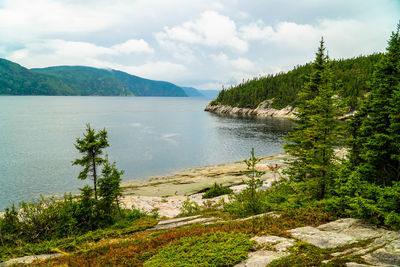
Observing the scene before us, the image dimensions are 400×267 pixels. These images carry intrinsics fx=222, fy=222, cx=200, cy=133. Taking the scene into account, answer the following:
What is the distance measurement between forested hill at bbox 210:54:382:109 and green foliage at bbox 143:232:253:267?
399ft

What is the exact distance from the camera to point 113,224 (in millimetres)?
17594

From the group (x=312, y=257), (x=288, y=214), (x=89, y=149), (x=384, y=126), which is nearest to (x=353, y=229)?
(x=312, y=257)

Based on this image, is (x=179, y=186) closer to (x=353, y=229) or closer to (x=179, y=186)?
(x=179, y=186)

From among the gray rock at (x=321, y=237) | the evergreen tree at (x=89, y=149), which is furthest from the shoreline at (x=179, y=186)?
the gray rock at (x=321, y=237)

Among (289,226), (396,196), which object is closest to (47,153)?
(289,226)

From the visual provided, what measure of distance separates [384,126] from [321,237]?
7350mm

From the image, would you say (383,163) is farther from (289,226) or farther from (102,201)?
(102,201)

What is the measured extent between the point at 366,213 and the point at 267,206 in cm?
588

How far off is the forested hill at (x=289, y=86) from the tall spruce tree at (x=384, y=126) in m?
113

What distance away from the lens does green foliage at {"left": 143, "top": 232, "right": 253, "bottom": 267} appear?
748 cm

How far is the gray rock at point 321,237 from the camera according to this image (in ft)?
25.7

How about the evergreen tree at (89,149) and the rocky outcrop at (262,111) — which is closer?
the evergreen tree at (89,149)

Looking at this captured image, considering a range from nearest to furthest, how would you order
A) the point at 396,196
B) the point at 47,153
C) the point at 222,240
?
the point at 396,196 → the point at 222,240 → the point at 47,153

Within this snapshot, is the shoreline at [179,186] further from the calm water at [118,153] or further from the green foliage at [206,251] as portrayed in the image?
the green foliage at [206,251]
